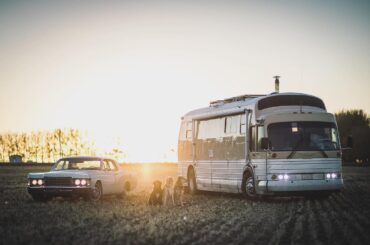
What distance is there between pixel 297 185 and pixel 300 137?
1.56 metres

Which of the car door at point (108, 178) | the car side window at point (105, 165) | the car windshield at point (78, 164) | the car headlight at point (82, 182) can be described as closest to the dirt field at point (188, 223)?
the car headlight at point (82, 182)

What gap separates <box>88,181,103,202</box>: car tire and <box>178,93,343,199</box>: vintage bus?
15.9ft

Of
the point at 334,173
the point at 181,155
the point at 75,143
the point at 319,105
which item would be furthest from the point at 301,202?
the point at 75,143

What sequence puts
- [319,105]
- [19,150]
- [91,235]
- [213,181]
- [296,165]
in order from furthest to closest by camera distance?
[19,150]
[213,181]
[319,105]
[296,165]
[91,235]

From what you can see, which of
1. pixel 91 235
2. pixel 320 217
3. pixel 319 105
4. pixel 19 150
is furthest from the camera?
pixel 19 150

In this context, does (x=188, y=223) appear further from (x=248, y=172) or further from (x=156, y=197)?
(x=248, y=172)

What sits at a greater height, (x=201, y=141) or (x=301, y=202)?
(x=201, y=141)

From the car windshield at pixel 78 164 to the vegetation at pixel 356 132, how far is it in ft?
274

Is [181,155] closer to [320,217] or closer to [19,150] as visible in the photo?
[320,217]

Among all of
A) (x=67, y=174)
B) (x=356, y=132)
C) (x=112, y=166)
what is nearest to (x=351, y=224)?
(x=67, y=174)

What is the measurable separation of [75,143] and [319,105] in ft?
434

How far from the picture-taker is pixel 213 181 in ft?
87.1

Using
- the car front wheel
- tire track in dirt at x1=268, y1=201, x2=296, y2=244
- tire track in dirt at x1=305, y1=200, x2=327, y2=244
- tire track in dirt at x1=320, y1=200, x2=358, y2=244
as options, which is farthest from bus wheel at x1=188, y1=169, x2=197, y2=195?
tire track in dirt at x1=268, y1=201, x2=296, y2=244

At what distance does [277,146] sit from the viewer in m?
21.7
